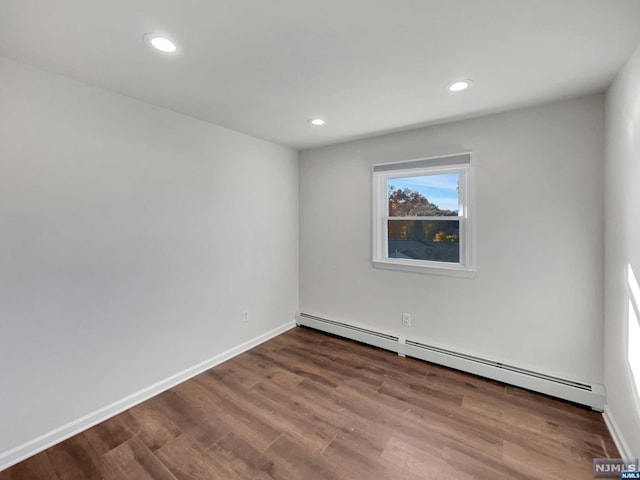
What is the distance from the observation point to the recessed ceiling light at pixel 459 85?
1.92 metres

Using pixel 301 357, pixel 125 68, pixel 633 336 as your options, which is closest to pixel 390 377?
pixel 301 357

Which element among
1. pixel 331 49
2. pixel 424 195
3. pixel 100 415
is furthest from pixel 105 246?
pixel 424 195

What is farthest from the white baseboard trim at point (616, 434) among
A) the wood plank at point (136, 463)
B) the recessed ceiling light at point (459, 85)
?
the wood plank at point (136, 463)

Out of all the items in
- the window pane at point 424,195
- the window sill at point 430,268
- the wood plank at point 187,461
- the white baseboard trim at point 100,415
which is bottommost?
the wood plank at point 187,461

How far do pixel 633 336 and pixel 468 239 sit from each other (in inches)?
49.8

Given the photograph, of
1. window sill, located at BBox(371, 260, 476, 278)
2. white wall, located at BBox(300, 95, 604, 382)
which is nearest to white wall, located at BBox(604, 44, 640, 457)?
white wall, located at BBox(300, 95, 604, 382)

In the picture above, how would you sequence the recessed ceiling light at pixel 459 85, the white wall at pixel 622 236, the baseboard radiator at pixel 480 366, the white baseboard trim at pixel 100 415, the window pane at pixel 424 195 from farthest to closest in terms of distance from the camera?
the window pane at pixel 424 195
the baseboard radiator at pixel 480 366
the recessed ceiling light at pixel 459 85
the white baseboard trim at pixel 100 415
the white wall at pixel 622 236

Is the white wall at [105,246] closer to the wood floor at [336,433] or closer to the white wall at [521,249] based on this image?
the wood floor at [336,433]

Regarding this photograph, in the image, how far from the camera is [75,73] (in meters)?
1.80

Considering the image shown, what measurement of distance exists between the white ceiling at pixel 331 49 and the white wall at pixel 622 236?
0.79 feet

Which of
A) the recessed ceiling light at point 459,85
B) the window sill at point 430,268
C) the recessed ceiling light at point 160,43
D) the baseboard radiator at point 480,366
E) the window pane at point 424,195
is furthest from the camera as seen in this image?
the window pane at point 424,195

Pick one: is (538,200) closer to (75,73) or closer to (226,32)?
(226,32)

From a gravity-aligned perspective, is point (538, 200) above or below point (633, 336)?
above

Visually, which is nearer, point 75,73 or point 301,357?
point 75,73
